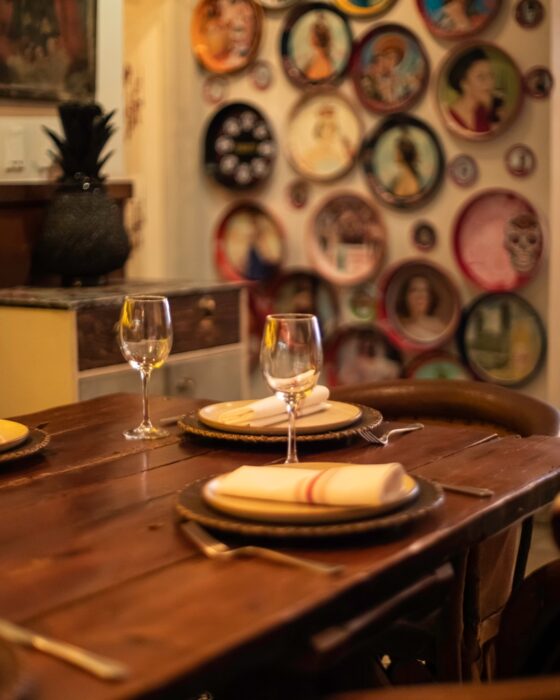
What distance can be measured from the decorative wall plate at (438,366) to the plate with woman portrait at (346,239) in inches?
14.1

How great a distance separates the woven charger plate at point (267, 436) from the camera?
1681mm

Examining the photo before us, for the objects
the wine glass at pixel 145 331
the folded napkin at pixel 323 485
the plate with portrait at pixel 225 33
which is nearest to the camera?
the folded napkin at pixel 323 485

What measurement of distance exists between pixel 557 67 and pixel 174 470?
7.90 ft

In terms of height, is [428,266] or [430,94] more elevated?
[430,94]

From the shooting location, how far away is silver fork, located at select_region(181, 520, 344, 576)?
1.13 meters

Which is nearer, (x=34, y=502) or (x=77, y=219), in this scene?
(x=34, y=502)

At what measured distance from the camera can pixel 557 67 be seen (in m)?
3.52

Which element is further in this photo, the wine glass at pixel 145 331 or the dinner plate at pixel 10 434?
the wine glass at pixel 145 331

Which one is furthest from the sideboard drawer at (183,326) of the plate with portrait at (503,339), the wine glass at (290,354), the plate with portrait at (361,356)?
the wine glass at (290,354)

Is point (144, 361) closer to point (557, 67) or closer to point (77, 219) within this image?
point (77, 219)

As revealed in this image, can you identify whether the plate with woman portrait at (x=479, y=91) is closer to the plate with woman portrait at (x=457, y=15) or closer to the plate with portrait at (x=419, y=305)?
the plate with woman portrait at (x=457, y=15)

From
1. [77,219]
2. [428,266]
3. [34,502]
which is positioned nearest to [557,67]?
[428,266]

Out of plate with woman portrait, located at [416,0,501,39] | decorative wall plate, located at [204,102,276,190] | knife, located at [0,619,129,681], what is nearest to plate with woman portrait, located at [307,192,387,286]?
decorative wall plate, located at [204,102,276,190]

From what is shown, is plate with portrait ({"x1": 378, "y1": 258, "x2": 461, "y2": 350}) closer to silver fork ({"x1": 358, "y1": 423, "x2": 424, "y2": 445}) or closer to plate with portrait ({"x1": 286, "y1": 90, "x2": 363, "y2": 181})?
plate with portrait ({"x1": 286, "y1": 90, "x2": 363, "y2": 181})
